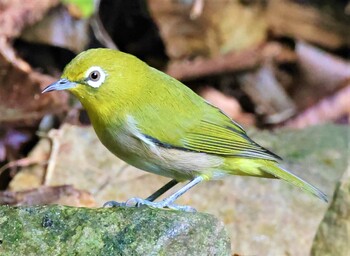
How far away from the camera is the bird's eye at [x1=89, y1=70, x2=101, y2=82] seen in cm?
446

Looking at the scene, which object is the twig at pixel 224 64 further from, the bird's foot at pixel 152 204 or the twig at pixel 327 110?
the bird's foot at pixel 152 204

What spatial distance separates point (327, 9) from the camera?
10250 mm

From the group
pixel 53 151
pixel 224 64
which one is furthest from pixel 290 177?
pixel 224 64

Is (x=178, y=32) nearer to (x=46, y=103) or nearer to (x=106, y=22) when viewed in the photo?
(x=106, y=22)

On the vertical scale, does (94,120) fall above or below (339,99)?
above

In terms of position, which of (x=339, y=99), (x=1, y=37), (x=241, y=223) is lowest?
(x=339, y=99)

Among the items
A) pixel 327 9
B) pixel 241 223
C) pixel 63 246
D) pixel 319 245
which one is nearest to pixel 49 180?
pixel 241 223

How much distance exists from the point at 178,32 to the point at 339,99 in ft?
6.75

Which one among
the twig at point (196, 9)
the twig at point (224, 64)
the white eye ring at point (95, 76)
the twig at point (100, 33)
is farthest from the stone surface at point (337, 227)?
the twig at point (196, 9)

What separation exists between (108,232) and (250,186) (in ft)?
8.89

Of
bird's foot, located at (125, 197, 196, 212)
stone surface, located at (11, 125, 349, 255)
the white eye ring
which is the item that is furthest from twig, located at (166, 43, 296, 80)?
bird's foot, located at (125, 197, 196, 212)

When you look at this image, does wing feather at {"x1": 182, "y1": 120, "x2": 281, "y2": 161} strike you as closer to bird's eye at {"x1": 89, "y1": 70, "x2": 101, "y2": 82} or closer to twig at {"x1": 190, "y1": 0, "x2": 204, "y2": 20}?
bird's eye at {"x1": 89, "y1": 70, "x2": 101, "y2": 82}

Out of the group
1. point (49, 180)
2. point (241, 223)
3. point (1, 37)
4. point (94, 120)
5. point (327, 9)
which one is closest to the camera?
point (94, 120)

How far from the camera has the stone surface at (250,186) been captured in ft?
19.0
